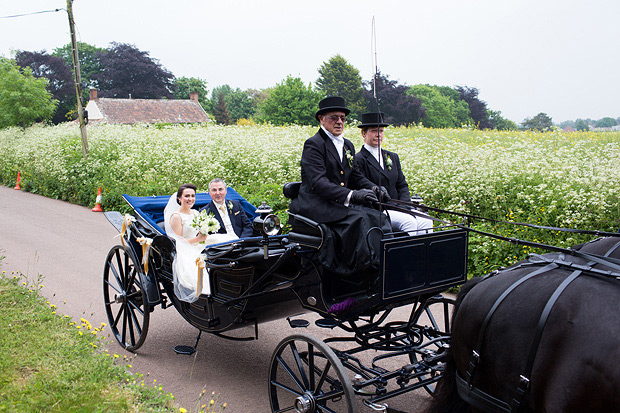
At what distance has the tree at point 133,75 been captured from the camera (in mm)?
58406

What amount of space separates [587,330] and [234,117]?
8105 centimetres

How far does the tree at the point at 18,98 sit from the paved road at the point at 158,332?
19372mm

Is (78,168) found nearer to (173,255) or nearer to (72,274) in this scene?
(72,274)

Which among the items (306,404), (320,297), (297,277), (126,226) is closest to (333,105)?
(297,277)

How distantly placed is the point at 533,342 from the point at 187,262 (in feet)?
10.7

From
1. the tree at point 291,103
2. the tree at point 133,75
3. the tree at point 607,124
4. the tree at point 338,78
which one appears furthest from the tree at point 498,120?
the tree at point 133,75

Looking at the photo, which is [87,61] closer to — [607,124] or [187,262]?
[607,124]

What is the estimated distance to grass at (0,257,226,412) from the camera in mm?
3586

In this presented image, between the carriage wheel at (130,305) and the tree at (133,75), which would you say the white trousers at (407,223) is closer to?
the carriage wheel at (130,305)

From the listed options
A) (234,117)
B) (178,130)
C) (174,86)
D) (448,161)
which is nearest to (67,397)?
(448,161)

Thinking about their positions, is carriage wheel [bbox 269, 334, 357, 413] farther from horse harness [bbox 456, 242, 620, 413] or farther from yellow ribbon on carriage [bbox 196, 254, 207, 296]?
yellow ribbon on carriage [bbox 196, 254, 207, 296]

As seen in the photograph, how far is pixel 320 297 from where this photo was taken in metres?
3.89

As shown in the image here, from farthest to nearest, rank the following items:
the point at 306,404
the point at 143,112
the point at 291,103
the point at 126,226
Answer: the point at 143,112, the point at 291,103, the point at 126,226, the point at 306,404

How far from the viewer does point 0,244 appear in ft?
30.8
